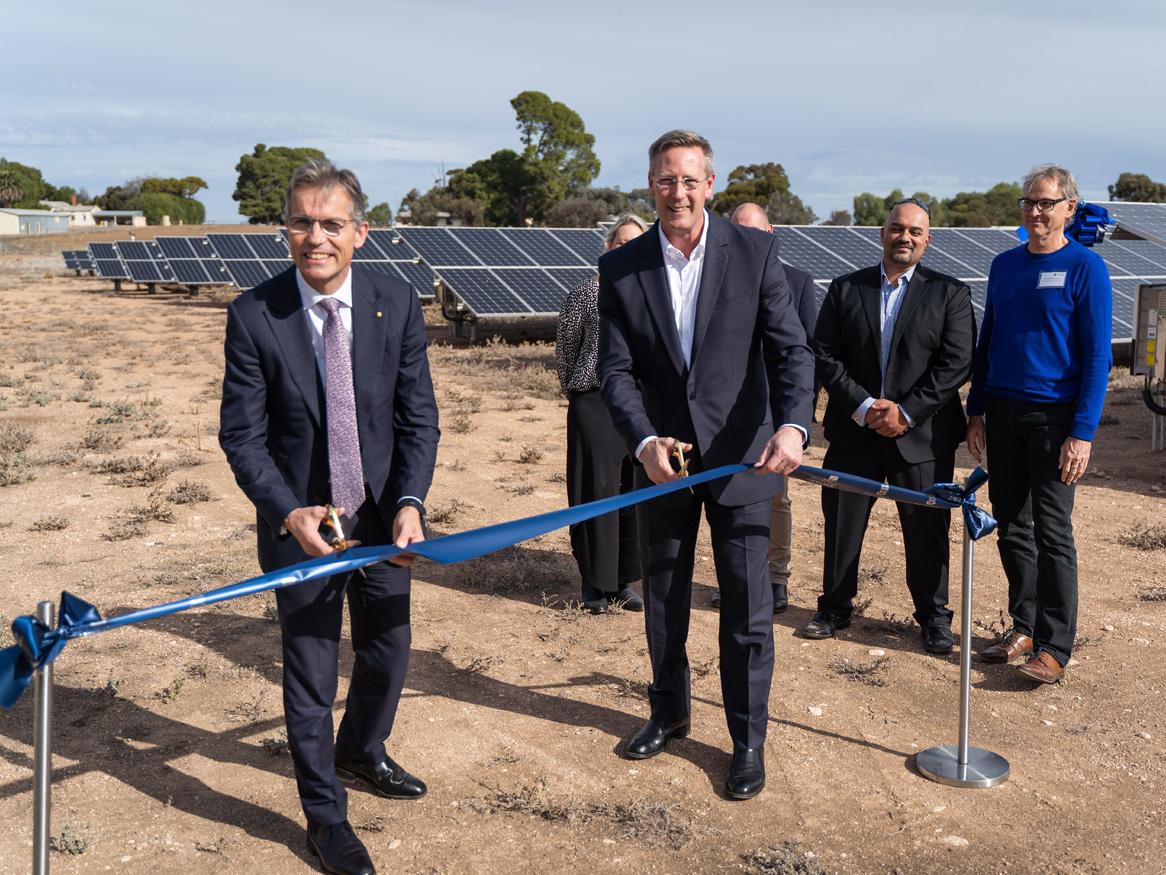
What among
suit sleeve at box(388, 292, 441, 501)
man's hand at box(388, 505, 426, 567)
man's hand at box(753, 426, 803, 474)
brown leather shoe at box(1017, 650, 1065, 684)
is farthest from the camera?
brown leather shoe at box(1017, 650, 1065, 684)

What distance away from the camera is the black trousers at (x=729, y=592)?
393cm

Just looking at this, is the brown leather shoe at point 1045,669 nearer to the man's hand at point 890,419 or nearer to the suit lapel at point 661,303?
the man's hand at point 890,419

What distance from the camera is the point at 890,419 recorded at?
5047mm

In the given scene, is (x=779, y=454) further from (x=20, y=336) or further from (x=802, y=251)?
(x=20, y=336)

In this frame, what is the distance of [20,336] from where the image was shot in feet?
68.2

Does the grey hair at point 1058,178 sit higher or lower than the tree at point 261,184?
lower

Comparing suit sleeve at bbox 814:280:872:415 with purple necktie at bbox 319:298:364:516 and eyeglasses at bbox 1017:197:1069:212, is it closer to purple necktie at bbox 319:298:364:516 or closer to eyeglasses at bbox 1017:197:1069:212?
eyeglasses at bbox 1017:197:1069:212

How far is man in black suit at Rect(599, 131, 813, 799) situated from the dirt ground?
0.45 meters

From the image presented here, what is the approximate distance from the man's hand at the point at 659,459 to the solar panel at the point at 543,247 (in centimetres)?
1567

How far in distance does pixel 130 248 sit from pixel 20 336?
17.6 meters

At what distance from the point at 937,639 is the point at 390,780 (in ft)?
8.83

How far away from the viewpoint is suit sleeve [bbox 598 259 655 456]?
385cm

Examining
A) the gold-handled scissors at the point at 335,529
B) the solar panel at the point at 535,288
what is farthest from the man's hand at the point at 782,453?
the solar panel at the point at 535,288

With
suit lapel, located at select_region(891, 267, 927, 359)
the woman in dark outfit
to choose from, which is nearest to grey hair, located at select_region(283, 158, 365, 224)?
the woman in dark outfit
